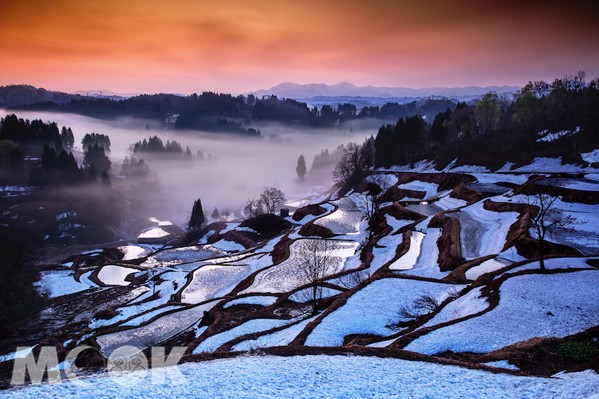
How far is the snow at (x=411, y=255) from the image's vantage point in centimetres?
3820

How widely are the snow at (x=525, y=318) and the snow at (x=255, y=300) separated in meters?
18.2

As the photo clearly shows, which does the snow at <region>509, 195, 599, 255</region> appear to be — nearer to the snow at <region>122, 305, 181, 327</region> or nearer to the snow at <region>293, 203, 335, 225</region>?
the snow at <region>122, 305, 181, 327</region>

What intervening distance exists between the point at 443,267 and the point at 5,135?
206849mm

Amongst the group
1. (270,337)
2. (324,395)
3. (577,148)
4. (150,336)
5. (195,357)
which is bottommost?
(150,336)

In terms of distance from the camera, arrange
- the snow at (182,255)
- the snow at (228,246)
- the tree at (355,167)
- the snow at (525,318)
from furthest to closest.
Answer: the tree at (355,167) → the snow at (228,246) → the snow at (182,255) → the snow at (525,318)

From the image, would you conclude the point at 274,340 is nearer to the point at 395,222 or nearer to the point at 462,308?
the point at 462,308

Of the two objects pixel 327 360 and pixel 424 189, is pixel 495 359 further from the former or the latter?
pixel 424 189

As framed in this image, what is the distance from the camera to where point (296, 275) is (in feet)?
144

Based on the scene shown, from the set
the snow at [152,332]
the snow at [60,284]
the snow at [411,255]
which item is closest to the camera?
the snow at [152,332]

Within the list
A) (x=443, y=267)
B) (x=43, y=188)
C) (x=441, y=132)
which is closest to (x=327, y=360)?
(x=443, y=267)

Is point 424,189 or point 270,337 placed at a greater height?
point 424,189

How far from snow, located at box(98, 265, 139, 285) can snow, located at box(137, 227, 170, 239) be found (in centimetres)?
7911

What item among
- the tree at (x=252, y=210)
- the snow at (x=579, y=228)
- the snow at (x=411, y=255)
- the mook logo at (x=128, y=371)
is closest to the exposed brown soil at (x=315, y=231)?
the snow at (x=411, y=255)

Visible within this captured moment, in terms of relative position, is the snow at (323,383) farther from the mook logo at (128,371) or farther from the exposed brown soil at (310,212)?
the exposed brown soil at (310,212)
